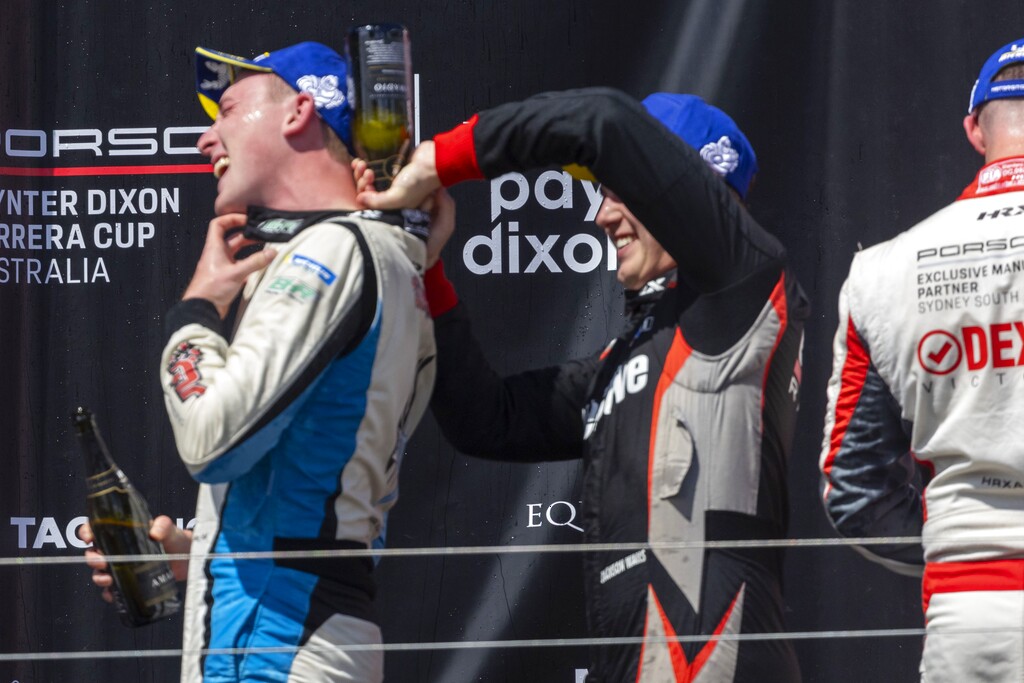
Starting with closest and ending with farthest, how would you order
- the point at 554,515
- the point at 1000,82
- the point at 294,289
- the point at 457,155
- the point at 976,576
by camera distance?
the point at 294,289, the point at 457,155, the point at 976,576, the point at 1000,82, the point at 554,515

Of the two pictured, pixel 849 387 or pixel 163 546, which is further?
pixel 849 387

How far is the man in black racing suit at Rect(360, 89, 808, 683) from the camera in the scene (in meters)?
1.72

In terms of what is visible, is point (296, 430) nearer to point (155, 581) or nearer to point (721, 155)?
point (155, 581)

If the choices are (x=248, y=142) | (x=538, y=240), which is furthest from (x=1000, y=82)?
(x=248, y=142)

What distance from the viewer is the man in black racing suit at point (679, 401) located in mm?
1725

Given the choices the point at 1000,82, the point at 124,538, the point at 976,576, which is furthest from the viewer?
the point at 124,538

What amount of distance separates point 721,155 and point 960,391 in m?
0.46

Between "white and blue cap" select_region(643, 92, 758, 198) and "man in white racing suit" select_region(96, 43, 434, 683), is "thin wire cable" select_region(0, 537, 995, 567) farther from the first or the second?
"white and blue cap" select_region(643, 92, 758, 198)

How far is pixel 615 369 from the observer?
1.96m

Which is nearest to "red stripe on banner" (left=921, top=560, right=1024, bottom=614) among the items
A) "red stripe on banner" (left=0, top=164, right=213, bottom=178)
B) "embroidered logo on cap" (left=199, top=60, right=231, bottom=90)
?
"embroidered logo on cap" (left=199, top=60, right=231, bottom=90)

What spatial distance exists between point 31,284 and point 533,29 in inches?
43.1

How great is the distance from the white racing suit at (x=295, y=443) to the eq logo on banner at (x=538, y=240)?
103 cm

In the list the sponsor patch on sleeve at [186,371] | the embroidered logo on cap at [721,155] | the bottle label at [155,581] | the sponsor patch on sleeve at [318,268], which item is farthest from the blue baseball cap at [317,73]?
the bottle label at [155,581]

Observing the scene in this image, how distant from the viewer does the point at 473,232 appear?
109 inches
